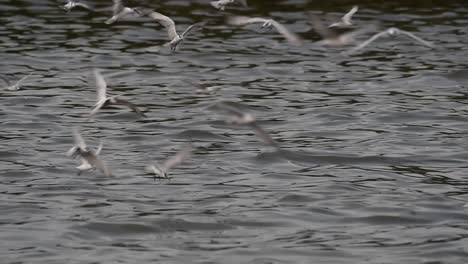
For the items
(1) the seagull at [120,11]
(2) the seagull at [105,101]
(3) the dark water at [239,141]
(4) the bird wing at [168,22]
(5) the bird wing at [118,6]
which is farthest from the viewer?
(5) the bird wing at [118,6]

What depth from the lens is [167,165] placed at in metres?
14.0

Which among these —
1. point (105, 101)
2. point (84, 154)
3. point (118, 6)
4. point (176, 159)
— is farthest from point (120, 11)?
point (84, 154)

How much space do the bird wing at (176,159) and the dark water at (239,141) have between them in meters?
0.12

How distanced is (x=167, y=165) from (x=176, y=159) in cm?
30

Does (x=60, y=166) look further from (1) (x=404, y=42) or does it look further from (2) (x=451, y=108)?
(1) (x=404, y=42)

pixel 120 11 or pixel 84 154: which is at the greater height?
pixel 120 11

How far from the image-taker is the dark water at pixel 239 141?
11664 mm

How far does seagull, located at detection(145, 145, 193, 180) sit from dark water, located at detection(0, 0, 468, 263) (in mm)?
112

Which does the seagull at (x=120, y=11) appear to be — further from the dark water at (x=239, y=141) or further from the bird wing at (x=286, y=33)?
the bird wing at (x=286, y=33)

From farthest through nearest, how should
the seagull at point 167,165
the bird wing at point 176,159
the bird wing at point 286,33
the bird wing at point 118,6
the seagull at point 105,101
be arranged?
1. the bird wing at point 118,6
2. the bird wing at point 176,159
3. the bird wing at point 286,33
4. the seagull at point 167,165
5. the seagull at point 105,101

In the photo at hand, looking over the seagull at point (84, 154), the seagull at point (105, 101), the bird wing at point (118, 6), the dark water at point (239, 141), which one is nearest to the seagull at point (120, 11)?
the bird wing at point (118, 6)

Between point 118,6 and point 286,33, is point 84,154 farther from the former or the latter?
point 118,6

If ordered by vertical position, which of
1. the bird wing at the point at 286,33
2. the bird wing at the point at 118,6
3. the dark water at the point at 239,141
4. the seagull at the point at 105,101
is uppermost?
the bird wing at the point at 286,33

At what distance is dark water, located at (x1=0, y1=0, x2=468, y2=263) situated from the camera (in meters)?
11.7
